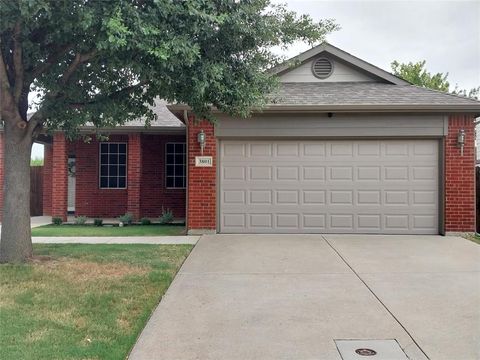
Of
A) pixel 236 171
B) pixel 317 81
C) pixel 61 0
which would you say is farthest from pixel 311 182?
pixel 61 0

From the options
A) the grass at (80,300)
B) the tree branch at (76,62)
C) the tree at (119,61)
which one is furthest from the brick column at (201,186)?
the tree branch at (76,62)

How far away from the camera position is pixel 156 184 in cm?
1504

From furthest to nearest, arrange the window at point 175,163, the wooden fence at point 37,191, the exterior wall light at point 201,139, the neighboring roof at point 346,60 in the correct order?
the wooden fence at point 37,191 → the window at point 175,163 → the neighboring roof at point 346,60 → the exterior wall light at point 201,139

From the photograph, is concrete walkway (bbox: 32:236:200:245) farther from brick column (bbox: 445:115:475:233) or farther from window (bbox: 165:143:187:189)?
brick column (bbox: 445:115:475:233)

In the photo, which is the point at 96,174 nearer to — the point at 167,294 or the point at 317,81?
the point at 317,81

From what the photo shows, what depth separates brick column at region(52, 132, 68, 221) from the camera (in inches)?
558

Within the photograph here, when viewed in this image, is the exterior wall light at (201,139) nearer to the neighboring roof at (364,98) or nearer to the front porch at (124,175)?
the neighboring roof at (364,98)

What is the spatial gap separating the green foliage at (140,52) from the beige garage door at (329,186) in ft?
10.4

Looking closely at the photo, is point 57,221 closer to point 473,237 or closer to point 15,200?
point 15,200

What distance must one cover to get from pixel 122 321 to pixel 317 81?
9.73 metres

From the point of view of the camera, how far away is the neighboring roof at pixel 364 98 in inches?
422

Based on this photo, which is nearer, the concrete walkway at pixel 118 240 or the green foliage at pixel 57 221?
the concrete walkway at pixel 118 240

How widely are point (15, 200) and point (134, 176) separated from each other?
6.61 metres

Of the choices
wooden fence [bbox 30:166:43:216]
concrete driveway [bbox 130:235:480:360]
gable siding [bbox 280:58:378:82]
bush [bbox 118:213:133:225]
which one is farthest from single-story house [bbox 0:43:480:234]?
wooden fence [bbox 30:166:43:216]
